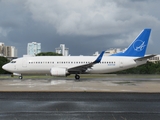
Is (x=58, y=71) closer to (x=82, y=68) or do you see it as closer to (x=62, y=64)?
(x=62, y=64)

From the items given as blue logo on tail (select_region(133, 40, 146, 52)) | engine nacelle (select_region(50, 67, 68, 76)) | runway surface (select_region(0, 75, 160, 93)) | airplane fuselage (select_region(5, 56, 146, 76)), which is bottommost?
runway surface (select_region(0, 75, 160, 93))

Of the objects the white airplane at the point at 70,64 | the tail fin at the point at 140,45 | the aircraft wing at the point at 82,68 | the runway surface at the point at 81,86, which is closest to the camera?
the runway surface at the point at 81,86

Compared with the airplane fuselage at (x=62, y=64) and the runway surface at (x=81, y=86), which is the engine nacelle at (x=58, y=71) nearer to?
the airplane fuselage at (x=62, y=64)

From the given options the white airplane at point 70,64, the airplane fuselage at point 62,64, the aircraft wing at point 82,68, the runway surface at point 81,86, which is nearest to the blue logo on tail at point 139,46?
the white airplane at point 70,64

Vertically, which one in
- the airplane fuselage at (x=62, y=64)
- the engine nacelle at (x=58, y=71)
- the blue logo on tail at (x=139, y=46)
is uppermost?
the blue logo on tail at (x=139, y=46)

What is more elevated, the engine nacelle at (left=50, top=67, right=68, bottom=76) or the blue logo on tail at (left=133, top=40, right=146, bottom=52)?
the blue logo on tail at (left=133, top=40, right=146, bottom=52)

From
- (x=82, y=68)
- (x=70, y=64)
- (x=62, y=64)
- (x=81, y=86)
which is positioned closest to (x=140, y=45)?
(x=82, y=68)

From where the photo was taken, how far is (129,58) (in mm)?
32625

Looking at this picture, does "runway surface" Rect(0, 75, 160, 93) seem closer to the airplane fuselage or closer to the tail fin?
the airplane fuselage

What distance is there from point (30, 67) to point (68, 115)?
24633 mm

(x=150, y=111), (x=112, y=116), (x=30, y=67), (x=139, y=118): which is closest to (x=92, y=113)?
(x=112, y=116)

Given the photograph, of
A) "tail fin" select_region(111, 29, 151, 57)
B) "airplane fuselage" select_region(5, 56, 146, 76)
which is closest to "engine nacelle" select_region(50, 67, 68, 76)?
"airplane fuselage" select_region(5, 56, 146, 76)

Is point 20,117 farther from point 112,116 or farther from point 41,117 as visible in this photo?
point 112,116

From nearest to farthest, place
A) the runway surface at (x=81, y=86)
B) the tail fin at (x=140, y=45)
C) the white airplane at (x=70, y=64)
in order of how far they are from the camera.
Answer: the runway surface at (x=81, y=86) < the white airplane at (x=70, y=64) < the tail fin at (x=140, y=45)
